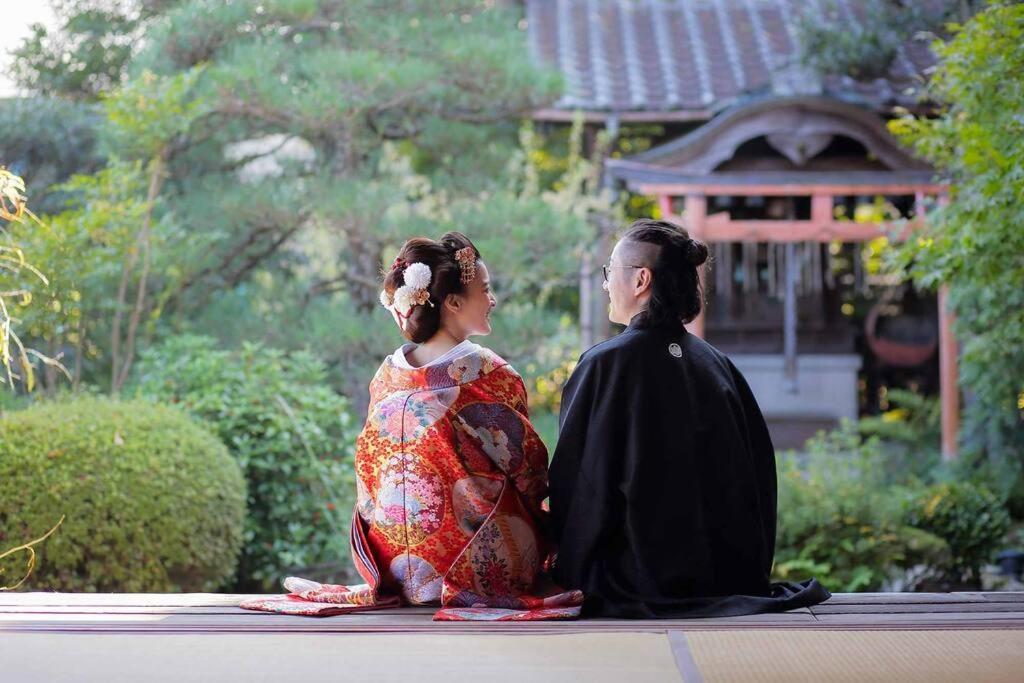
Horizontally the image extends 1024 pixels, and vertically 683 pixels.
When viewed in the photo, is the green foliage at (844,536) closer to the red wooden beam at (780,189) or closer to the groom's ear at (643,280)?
the red wooden beam at (780,189)

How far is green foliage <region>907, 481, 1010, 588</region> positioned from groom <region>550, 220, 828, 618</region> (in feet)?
12.4

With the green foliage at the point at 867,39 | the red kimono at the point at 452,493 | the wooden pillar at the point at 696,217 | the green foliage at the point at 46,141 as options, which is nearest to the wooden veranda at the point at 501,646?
the red kimono at the point at 452,493

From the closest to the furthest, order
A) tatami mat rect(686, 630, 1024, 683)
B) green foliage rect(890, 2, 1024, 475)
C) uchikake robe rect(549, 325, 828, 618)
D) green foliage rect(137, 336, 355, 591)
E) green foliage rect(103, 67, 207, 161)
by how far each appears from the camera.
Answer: tatami mat rect(686, 630, 1024, 683), uchikake robe rect(549, 325, 828, 618), green foliage rect(890, 2, 1024, 475), green foliage rect(137, 336, 355, 591), green foliage rect(103, 67, 207, 161)

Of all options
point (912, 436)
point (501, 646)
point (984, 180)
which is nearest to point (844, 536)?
point (984, 180)

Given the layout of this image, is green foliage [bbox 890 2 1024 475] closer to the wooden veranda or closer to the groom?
the groom

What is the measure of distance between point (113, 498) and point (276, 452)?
149 cm

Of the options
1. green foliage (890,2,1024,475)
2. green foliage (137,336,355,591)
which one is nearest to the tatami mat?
green foliage (890,2,1024,475)

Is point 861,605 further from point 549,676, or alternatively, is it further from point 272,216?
point 272,216

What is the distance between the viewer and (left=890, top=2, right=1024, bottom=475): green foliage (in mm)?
5062

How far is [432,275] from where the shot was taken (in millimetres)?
3727

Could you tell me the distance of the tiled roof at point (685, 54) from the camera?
9656mm

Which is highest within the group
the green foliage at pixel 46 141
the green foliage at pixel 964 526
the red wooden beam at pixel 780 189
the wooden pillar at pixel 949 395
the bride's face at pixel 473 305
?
the green foliage at pixel 46 141

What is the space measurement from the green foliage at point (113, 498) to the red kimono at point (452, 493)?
6.49ft

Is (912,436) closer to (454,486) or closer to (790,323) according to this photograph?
(790,323)
